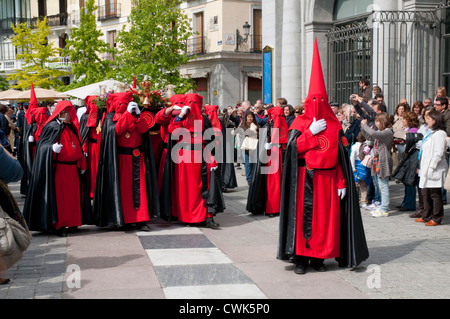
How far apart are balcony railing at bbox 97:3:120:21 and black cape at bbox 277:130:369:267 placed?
118 ft

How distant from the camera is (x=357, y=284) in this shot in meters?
6.19

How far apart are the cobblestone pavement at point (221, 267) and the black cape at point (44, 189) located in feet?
0.80

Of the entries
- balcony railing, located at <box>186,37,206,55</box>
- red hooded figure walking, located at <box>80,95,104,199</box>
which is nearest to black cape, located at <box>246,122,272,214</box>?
red hooded figure walking, located at <box>80,95,104,199</box>

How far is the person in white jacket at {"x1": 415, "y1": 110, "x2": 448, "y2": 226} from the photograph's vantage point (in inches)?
360

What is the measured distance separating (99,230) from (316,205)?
3.85m

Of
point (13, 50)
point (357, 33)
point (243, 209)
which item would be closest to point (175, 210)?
point (243, 209)

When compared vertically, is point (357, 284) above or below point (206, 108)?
below

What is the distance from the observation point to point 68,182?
29.4 feet

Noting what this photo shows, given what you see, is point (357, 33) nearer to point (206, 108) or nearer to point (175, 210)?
point (206, 108)

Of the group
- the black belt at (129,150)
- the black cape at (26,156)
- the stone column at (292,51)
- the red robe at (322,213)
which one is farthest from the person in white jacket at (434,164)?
the stone column at (292,51)

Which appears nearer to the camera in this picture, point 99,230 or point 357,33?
point 99,230

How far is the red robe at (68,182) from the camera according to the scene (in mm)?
8883

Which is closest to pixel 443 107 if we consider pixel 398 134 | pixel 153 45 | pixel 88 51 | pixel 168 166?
pixel 398 134

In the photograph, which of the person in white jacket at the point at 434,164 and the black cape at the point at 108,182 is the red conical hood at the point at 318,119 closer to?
the person in white jacket at the point at 434,164
